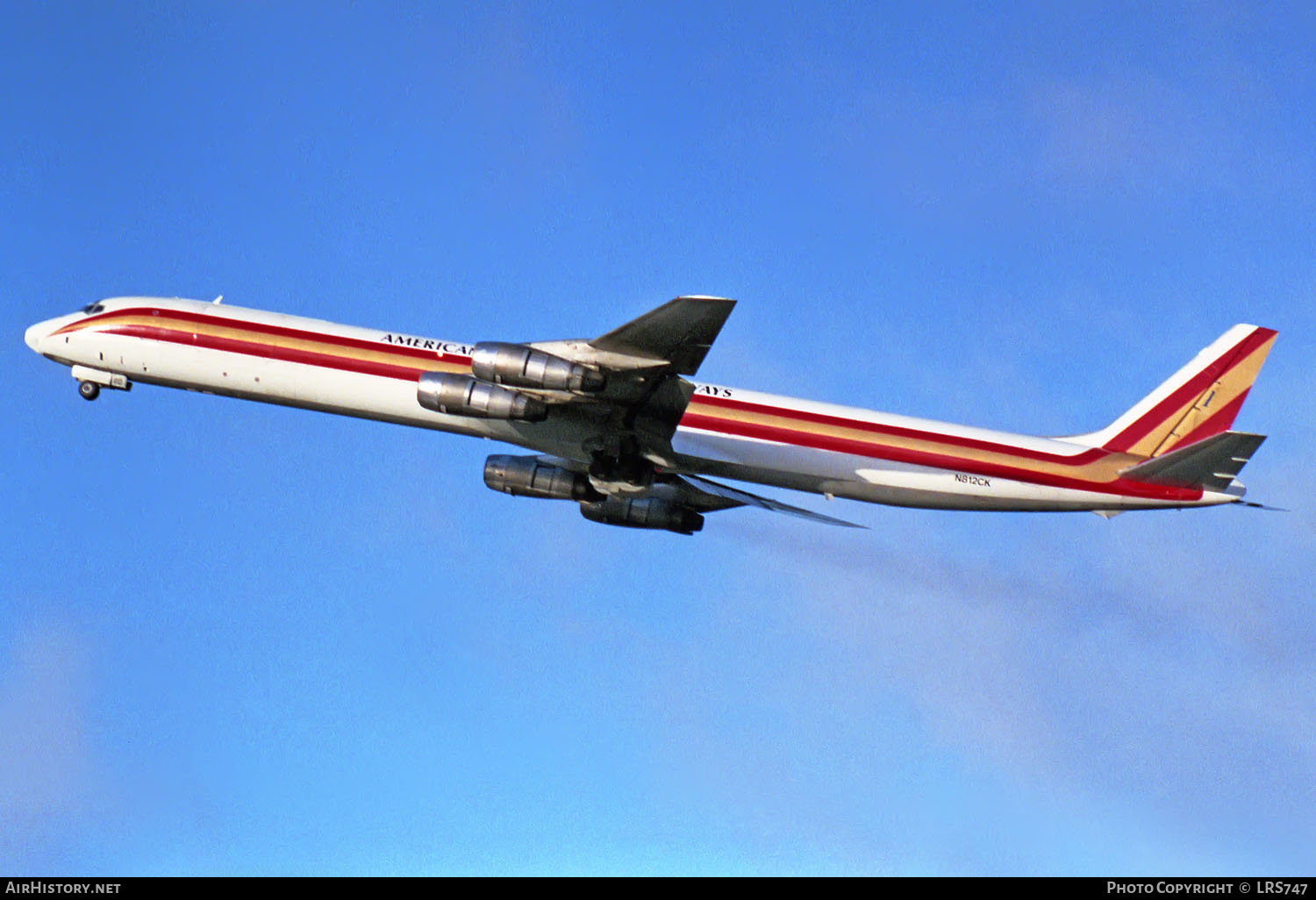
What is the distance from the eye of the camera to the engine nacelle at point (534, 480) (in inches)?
1742

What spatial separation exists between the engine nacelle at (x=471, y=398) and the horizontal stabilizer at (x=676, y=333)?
9.44 ft

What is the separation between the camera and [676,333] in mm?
36375

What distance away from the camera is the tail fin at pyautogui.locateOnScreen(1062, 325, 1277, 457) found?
42.6 meters

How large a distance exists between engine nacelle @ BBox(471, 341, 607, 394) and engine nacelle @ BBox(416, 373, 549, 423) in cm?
109

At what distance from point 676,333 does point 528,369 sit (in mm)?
4114

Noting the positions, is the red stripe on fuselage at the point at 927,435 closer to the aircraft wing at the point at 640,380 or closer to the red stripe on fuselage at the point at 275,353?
the aircraft wing at the point at 640,380

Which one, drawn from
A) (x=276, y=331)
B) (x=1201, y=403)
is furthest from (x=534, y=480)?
(x=1201, y=403)

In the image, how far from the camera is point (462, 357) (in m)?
42.2
